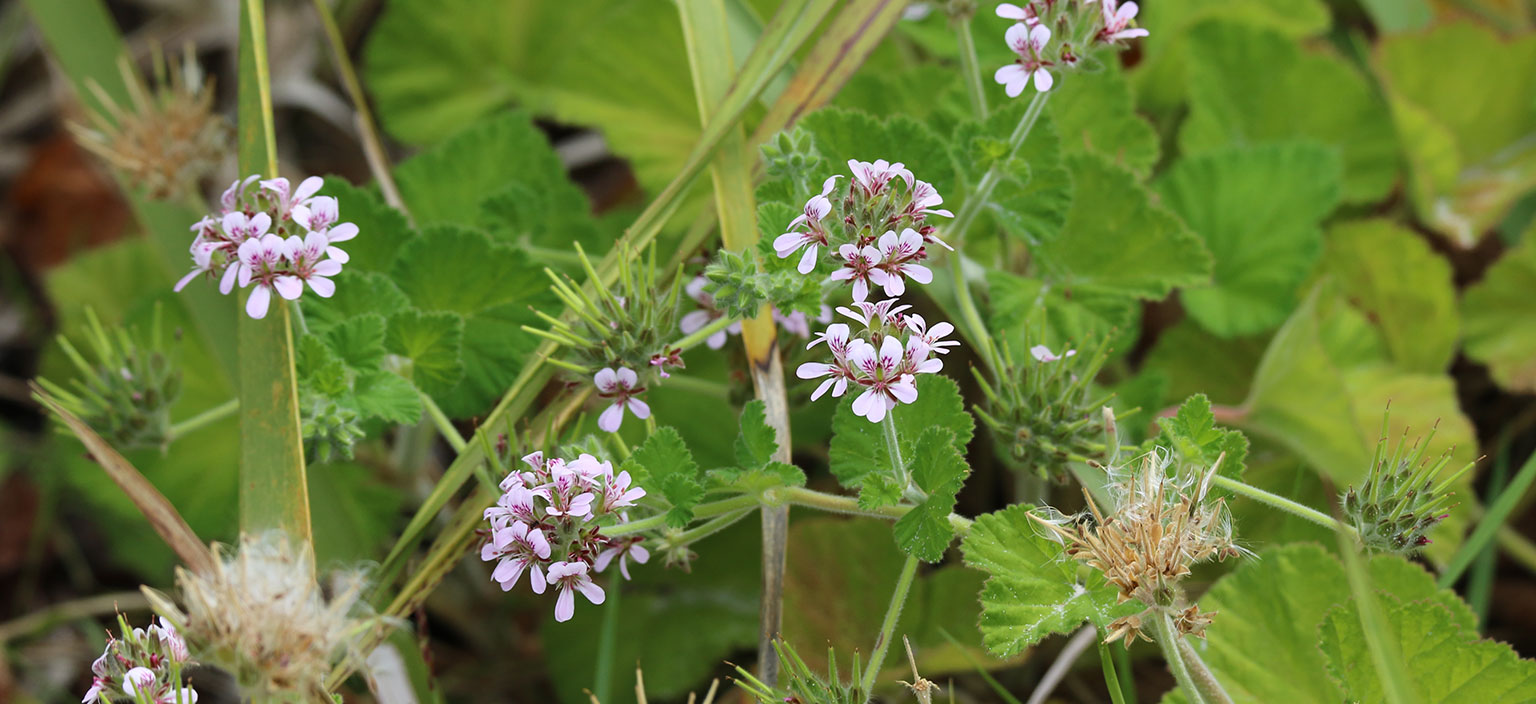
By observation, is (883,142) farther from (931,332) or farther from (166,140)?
(166,140)

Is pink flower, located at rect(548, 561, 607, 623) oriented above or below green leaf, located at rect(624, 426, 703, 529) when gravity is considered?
below

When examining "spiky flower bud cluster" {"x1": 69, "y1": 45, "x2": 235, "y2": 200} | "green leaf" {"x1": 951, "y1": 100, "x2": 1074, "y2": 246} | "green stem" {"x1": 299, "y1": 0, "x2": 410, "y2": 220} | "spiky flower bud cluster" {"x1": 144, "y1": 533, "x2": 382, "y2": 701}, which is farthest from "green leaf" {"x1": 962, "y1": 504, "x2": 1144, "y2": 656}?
"spiky flower bud cluster" {"x1": 69, "y1": 45, "x2": 235, "y2": 200}

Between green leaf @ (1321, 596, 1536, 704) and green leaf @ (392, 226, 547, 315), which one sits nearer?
green leaf @ (1321, 596, 1536, 704)

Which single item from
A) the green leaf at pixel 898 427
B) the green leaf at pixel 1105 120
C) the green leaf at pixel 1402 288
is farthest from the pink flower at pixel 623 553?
the green leaf at pixel 1402 288

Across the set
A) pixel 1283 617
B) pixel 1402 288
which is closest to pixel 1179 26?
pixel 1402 288

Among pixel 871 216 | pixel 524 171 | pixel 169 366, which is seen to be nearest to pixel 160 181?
pixel 169 366

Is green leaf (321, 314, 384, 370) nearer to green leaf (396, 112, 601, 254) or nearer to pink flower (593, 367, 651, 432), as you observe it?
pink flower (593, 367, 651, 432)

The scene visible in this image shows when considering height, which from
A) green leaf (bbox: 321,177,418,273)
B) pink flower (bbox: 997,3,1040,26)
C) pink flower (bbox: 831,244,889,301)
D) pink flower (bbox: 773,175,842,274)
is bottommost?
pink flower (bbox: 831,244,889,301)

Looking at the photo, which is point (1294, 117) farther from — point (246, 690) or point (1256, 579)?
point (246, 690)
